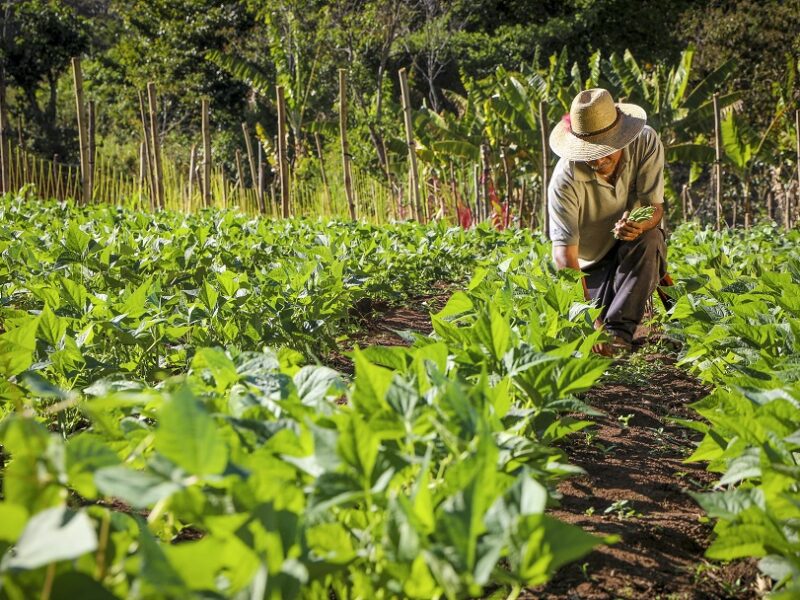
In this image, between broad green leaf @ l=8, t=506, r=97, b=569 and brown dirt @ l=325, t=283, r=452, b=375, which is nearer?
broad green leaf @ l=8, t=506, r=97, b=569

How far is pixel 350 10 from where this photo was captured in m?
26.7

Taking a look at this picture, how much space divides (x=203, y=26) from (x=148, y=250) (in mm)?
24323

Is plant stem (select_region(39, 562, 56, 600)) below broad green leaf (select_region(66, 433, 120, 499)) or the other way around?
below

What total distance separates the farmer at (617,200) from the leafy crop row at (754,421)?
2.88 feet

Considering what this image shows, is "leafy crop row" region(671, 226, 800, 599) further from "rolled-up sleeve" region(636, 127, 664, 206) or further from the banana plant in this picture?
the banana plant

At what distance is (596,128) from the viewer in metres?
4.37

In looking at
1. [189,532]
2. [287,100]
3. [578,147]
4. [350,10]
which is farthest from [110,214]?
[350,10]

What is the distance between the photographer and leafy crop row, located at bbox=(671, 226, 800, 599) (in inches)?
59.7

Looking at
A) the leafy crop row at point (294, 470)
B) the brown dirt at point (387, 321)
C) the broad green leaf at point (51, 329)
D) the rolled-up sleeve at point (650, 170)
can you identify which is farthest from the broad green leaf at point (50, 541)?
the rolled-up sleeve at point (650, 170)

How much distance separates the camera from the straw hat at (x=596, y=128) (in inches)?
171

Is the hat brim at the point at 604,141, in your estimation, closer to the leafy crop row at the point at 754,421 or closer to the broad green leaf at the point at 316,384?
the leafy crop row at the point at 754,421

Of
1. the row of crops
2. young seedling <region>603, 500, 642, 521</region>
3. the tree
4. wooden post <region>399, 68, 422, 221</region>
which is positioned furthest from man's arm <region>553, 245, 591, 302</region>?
the tree

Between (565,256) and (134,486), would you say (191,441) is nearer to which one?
(134,486)

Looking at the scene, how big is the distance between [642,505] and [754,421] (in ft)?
3.01
